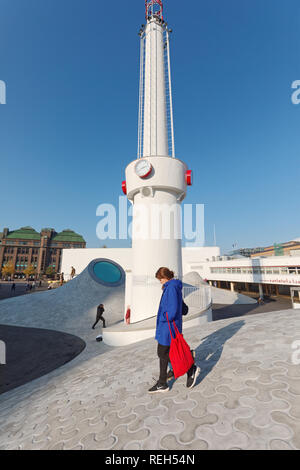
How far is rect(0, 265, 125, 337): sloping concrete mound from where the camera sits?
51.0 feet

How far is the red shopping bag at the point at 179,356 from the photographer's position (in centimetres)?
314

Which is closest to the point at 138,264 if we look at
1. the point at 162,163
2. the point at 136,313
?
the point at 136,313

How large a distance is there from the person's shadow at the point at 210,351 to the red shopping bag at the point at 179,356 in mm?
773

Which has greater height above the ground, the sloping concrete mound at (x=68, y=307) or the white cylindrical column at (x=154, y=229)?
the white cylindrical column at (x=154, y=229)

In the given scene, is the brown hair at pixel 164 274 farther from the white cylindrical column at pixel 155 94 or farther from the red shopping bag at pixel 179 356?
the white cylindrical column at pixel 155 94

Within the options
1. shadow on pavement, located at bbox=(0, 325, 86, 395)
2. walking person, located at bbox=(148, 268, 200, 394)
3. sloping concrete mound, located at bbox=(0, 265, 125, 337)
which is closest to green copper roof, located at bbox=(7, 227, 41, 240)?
sloping concrete mound, located at bbox=(0, 265, 125, 337)

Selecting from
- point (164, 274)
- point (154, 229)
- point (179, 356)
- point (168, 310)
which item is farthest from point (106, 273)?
point (179, 356)

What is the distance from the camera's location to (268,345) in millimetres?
4668

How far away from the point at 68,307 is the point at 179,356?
1721 cm

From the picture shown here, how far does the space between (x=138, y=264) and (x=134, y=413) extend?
31.2 feet

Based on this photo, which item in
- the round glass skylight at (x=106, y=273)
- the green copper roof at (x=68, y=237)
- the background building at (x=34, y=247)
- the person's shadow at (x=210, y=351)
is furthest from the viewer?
the green copper roof at (x=68, y=237)

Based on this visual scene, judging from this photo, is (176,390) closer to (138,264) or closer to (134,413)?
(134,413)

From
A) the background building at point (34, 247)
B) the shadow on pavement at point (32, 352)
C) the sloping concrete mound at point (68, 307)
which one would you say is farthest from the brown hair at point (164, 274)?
the background building at point (34, 247)

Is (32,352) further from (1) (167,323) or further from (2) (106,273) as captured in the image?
(2) (106,273)
